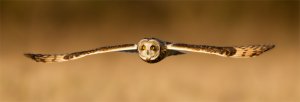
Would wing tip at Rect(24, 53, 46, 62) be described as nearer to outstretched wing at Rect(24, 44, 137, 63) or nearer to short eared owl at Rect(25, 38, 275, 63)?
outstretched wing at Rect(24, 44, 137, 63)

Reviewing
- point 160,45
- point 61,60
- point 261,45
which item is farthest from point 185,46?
point 61,60

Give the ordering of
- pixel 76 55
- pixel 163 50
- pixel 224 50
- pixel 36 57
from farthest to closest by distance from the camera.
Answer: pixel 36 57
pixel 76 55
pixel 163 50
pixel 224 50

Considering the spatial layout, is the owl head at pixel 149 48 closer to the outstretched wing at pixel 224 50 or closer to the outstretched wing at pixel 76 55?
the outstretched wing at pixel 76 55

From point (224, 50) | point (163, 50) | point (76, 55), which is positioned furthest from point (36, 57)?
point (224, 50)

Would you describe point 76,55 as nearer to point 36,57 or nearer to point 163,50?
point 36,57

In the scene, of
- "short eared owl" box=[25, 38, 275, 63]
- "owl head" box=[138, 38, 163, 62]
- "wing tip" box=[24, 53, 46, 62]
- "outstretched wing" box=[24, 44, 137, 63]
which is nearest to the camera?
"short eared owl" box=[25, 38, 275, 63]

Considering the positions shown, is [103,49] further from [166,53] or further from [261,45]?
[261,45]

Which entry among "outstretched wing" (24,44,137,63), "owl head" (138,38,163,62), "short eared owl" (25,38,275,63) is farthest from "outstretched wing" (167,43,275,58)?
"outstretched wing" (24,44,137,63)
